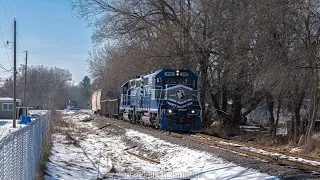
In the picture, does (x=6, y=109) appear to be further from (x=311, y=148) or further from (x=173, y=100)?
(x=311, y=148)

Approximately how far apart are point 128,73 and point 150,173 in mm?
24597

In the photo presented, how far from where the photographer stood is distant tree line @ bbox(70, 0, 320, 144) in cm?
1418

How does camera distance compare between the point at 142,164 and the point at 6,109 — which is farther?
the point at 6,109

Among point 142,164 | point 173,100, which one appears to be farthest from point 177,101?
point 142,164

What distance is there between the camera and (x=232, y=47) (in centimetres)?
1939

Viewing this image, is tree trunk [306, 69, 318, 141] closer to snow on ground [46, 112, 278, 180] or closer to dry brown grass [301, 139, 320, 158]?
dry brown grass [301, 139, 320, 158]

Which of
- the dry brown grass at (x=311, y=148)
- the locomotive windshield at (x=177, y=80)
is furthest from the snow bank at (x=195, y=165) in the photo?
the locomotive windshield at (x=177, y=80)

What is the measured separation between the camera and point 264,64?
15.6 meters

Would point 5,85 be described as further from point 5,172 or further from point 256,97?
point 5,172

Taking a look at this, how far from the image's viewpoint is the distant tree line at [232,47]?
14.2 meters

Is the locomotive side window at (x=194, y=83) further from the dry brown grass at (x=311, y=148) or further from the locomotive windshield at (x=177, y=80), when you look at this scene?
the dry brown grass at (x=311, y=148)

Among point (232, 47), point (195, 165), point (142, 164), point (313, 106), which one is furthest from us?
point (232, 47)

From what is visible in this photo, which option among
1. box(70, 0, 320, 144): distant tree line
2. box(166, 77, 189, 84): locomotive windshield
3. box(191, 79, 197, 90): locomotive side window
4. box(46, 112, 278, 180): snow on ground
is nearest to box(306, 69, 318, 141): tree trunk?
box(70, 0, 320, 144): distant tree line

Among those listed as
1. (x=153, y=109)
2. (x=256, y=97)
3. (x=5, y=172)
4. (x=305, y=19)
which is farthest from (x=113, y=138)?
(x=5, y=172)
